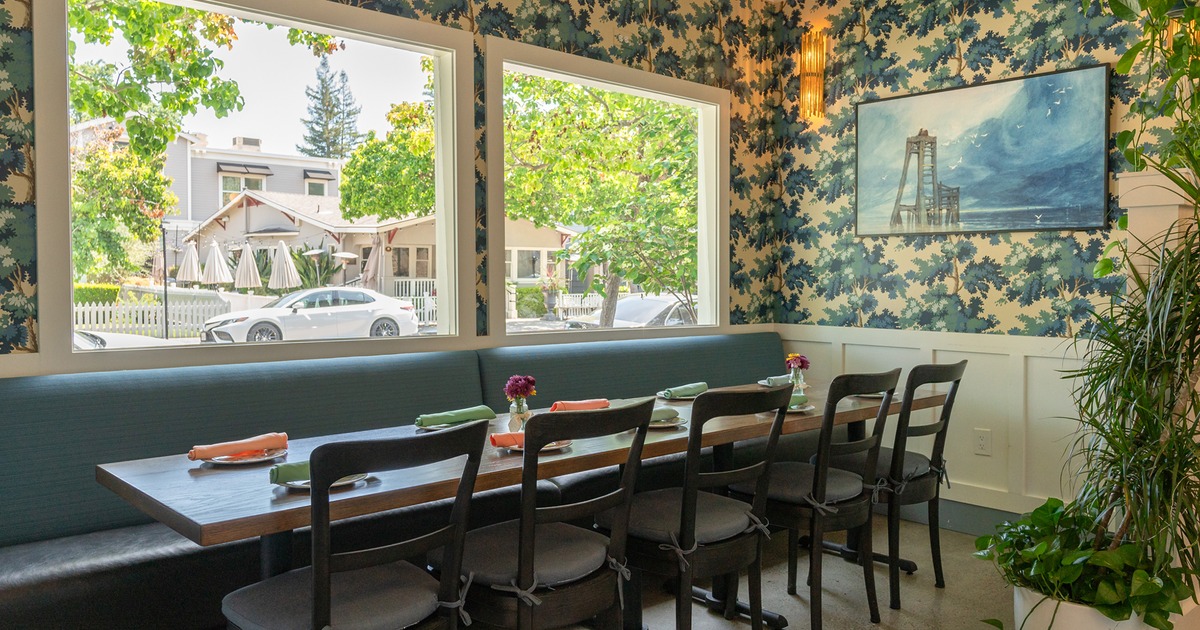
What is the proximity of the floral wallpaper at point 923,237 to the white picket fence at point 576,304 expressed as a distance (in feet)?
4.54

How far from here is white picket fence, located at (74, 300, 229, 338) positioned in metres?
2.87

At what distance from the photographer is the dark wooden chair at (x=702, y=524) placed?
240cm

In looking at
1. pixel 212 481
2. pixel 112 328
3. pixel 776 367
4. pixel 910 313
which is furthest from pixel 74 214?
pixel 910 313

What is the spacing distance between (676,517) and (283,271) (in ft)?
6.14

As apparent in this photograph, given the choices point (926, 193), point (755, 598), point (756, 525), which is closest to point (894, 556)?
point (755, 598)

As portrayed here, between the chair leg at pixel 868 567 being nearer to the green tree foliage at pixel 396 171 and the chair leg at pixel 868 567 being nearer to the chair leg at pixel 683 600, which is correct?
the chair leg at pixel 683 600

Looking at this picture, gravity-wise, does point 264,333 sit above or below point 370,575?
above

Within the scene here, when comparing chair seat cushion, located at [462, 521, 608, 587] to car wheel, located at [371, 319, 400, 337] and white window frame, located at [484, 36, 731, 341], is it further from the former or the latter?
white window frame, located at [484, 36, 731, 341]

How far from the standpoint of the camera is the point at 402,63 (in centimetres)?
364

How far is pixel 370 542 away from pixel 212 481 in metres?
0.86

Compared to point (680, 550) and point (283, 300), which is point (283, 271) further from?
point (680, 550)

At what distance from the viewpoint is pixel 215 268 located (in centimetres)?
317

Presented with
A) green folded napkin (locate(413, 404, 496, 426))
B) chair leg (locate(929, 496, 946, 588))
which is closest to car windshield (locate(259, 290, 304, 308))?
green folded napkin (locate(413, 404, 496, 426))

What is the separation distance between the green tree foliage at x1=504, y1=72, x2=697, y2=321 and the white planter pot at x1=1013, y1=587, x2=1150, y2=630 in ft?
8.49
